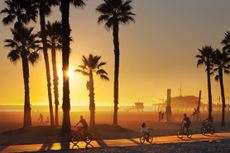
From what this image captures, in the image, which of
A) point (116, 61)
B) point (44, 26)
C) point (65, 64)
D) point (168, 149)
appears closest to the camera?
point (168, 149)

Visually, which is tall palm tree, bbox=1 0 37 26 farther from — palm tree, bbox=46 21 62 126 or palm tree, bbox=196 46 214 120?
palm tree, bbox=196 46 214 120

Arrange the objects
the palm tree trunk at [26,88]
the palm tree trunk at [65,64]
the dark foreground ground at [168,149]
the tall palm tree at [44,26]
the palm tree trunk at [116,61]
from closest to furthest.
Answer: the dark foreground ground at [168,149] < the palm tree trunk at [65,64] < the tall palm tree at [44,26] < the palm tree trunk at [26,88] < the palm tree trunk at [116,61]

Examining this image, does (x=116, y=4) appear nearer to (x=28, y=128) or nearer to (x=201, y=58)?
(x=28, y=128)

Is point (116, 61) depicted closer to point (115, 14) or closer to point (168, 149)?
point (115, 14)

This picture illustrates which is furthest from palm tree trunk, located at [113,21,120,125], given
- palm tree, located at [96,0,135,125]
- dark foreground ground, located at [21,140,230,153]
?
dark foreground ground, located at [21,140,230,153]

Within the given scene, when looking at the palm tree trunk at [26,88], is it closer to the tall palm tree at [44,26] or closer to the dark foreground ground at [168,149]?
the tall palm tree at [44,26]

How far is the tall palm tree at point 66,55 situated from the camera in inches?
1721

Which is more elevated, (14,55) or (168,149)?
(14,55)

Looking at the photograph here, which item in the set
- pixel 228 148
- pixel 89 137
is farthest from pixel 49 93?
pixel 228 148

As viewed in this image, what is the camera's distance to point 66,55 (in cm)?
4494

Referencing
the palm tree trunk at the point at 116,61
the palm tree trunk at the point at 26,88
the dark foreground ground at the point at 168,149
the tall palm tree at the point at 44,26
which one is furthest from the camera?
the palm tree trunk at the point at 116,61

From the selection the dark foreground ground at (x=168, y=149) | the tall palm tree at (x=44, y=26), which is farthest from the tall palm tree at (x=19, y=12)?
the dark foreground ground at (x=168, y=149)

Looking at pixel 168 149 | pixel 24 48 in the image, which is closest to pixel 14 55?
pixel 24 48

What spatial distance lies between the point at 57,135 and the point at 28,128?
23.8 ft
